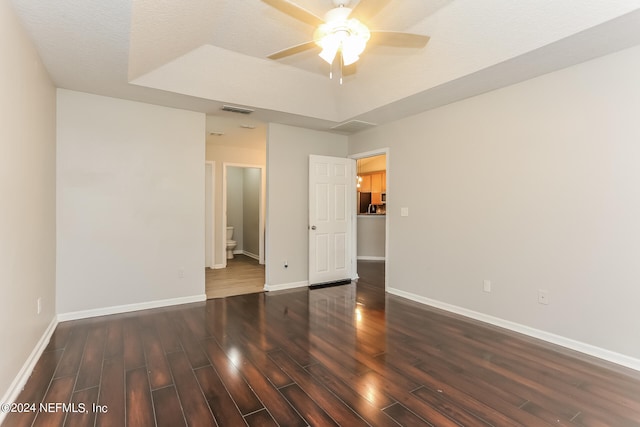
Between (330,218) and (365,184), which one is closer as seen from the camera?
(330,218)

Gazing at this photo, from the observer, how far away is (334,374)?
2330 millimetres

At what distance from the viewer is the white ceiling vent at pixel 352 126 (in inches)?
186

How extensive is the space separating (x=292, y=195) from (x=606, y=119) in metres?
3.70

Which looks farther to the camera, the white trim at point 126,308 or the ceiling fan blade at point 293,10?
the white trim at point 126,308

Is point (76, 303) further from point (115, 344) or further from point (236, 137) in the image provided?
point (236, 137)

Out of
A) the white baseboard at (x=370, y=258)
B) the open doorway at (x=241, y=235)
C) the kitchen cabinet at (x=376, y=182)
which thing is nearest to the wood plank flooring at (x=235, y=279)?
the open doorway at (x=241, y=235)

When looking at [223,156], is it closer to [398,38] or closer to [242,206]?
[242,206]

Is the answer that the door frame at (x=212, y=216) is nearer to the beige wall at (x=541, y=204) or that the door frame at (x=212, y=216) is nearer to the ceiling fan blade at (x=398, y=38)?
the beige wall at (x=541, y=204)

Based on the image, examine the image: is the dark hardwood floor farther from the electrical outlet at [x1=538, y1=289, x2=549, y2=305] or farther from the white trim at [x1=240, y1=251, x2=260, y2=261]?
the white trim at [x1=240, y1=251, x2=260, y2=261]

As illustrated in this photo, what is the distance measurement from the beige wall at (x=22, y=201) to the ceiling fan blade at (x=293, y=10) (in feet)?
5.28

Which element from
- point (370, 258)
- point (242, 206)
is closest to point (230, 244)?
point (242, 206)

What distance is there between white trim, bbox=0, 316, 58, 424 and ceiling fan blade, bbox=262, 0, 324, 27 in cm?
285

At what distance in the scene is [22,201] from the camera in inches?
89.4

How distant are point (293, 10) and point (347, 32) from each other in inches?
17.8
